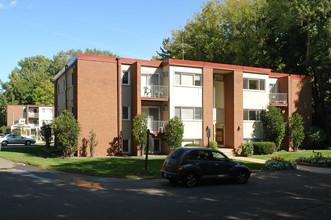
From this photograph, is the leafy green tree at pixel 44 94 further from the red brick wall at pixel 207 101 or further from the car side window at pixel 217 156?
the car side window at pixel 217 156

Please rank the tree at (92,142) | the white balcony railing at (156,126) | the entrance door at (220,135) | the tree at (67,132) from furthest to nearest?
the entrance door at (220,135) → the white balcony railing at (156,126) → the tree at (92,142) → the tree at (67,132)

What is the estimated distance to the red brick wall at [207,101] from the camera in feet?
86.0

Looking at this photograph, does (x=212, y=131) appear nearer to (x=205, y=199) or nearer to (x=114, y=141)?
(x=114, y=141)

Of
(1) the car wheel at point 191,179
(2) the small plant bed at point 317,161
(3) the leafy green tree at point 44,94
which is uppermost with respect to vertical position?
(3) the leafy green tree at point 44,94

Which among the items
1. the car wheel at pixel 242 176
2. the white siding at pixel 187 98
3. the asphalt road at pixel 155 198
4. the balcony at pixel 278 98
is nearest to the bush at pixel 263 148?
the white siding at pixel 187 98

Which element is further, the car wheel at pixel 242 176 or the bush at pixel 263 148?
the bush at pixel 263 148

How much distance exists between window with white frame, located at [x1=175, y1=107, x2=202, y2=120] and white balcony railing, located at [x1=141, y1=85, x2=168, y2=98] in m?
1.69

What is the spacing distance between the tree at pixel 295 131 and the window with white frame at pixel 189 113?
9.21m

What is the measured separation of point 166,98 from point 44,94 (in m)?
54.8

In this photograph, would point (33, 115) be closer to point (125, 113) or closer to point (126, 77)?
point (125, 113)

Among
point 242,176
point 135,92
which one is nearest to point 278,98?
point 135,92

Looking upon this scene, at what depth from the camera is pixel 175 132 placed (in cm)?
2400

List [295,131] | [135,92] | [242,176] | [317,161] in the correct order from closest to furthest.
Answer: [242,176], [317,161], [135,92], [295,131]

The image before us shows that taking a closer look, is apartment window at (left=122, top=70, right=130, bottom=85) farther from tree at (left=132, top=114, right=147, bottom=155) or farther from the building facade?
the building facade
